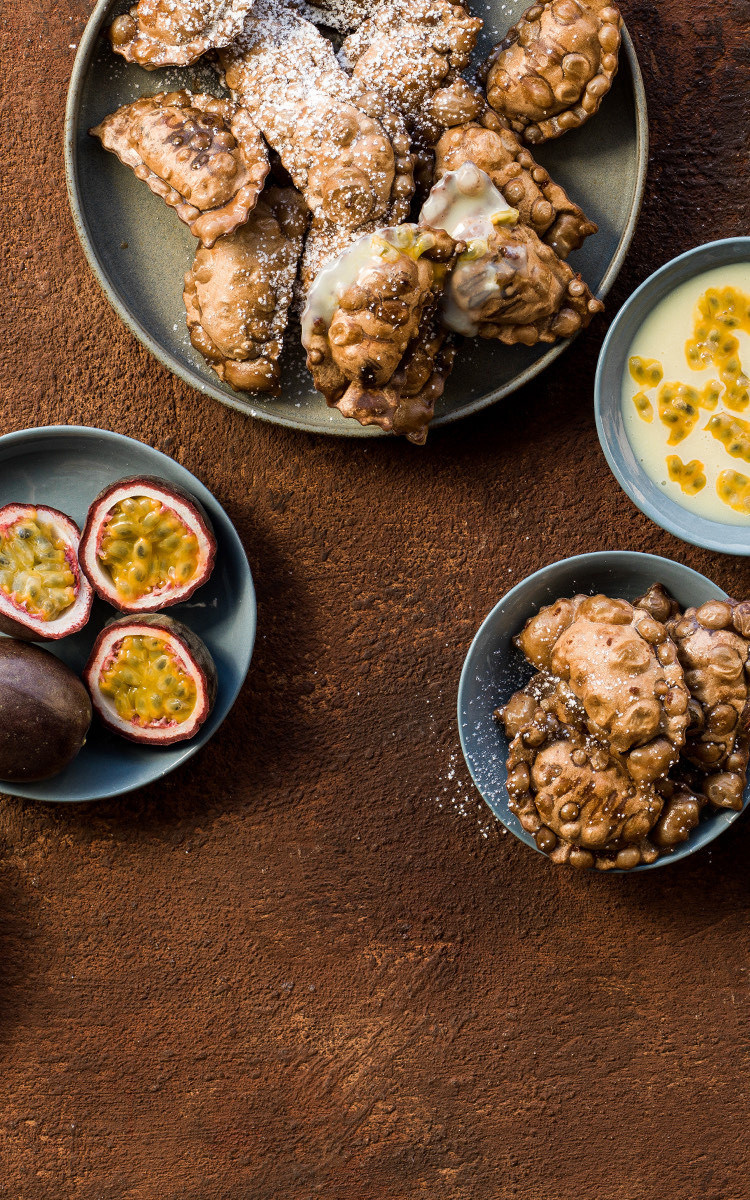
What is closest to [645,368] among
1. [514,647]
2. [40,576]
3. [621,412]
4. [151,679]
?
[621,412]

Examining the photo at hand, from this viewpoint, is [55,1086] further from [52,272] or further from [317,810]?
[52,272]

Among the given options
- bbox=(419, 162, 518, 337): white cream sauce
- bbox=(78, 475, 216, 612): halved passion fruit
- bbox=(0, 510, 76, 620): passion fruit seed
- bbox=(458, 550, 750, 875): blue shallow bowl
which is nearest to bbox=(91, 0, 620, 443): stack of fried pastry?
bbox=(419, 162, 518, 337): white cream sauce

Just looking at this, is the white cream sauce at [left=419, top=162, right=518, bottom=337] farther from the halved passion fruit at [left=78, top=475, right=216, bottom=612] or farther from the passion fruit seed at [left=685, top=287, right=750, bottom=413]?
the halved passion fruit at [left=78, top=475, right=216, bottom=612]

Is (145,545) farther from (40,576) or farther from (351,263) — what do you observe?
(351,263)

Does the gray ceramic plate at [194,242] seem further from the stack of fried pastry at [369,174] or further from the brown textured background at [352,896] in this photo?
the brown textured background at [352,896]

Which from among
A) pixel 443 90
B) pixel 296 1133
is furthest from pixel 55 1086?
pixel 443 90

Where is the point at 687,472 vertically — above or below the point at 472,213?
below
